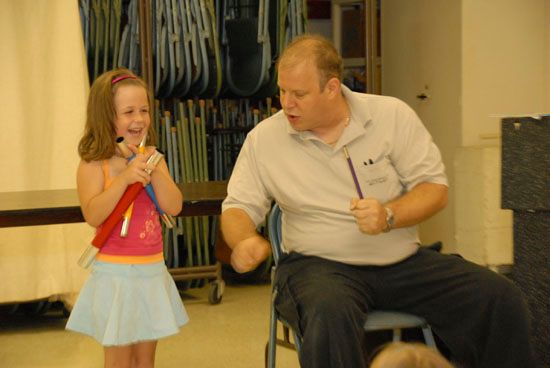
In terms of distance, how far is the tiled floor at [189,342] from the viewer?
3.84 metres

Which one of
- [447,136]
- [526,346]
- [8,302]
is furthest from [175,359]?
[447,136]

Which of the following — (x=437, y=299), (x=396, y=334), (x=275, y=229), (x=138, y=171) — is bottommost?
(x=396, y=334)

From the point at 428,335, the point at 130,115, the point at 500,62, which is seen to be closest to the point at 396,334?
the point at 428,335

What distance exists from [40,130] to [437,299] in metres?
2.52

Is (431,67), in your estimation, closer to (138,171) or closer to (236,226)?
(236,226)

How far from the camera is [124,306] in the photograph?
259 cm

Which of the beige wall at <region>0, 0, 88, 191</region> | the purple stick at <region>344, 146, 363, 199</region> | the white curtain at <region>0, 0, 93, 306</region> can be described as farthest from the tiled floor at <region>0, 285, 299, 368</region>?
the purple stick at <region>344, 146, 363, 199</region>

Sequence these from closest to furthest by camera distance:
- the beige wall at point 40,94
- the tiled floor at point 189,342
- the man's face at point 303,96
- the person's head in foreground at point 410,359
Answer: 1. the person's head in foreground at point 410,359
2. the man's face at point 303,96
3. the tiled floor at point 189,342
4. the beige wall at point 40,94

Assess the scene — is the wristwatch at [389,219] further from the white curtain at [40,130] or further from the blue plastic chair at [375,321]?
the white curtain at [40,130]

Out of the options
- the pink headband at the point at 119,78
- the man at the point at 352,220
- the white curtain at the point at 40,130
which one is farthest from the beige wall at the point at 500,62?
the pink headband at the point at 119,78

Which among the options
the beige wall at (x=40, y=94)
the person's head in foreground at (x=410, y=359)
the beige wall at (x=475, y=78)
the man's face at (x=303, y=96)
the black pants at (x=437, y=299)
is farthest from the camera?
the beige wall at (x=475, y=78)

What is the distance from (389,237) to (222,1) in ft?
9.83

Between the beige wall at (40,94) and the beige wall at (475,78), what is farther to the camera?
the beige wall at (475,78)

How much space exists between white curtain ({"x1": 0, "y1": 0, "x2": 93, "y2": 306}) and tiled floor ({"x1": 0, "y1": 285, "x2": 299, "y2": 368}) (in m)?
0.24
